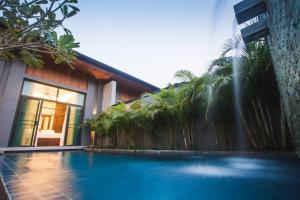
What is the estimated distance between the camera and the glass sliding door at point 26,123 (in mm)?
6941

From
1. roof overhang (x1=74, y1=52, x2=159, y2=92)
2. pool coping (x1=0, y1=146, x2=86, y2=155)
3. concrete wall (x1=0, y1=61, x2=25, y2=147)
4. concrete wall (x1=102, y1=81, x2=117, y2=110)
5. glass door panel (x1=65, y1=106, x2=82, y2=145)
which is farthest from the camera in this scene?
concrete wall (x1=102, y1=81, x2=117, y2=110)

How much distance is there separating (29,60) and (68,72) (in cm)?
826

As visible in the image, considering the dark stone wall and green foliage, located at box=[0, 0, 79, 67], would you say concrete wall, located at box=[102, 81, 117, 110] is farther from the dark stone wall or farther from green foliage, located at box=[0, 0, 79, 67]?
the dark stone wall

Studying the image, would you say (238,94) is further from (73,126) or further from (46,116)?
(46,116)

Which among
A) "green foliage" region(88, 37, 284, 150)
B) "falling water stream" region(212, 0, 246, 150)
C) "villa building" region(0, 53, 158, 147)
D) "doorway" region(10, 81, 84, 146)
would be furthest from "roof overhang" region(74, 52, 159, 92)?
"falling water stream" region(212, 0, 246, 150)

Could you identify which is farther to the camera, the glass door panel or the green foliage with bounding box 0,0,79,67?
the glass door panel

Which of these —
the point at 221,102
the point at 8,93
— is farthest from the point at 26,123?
the point at 221,102

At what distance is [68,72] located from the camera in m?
9.05

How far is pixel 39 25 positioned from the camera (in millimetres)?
1458

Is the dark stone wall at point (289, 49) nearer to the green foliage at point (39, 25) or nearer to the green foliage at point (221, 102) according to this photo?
the green foliage at point (39, 25)

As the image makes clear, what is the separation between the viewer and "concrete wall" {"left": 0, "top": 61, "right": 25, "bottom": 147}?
652cm

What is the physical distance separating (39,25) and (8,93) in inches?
287

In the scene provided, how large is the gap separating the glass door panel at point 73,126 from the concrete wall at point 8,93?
2.43 meters

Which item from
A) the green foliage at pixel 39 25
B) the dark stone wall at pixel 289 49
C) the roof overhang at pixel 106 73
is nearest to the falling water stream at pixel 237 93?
the dark stone wall at pixel 289 49
